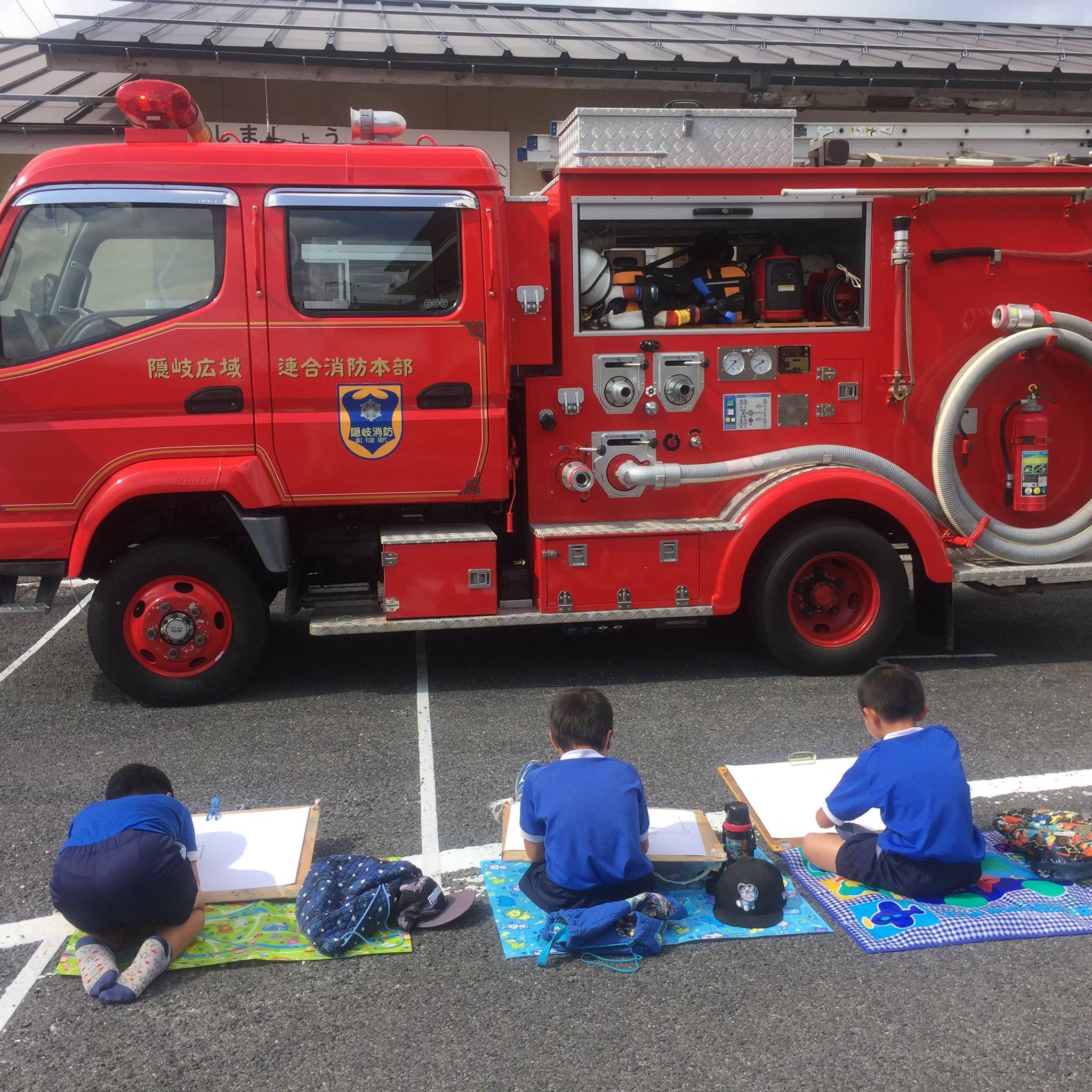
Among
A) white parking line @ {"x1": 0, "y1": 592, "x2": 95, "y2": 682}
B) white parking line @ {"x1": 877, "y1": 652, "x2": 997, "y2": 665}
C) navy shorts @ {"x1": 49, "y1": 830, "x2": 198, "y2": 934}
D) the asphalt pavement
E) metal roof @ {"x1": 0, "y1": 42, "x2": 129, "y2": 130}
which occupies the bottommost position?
the asphalt pavement

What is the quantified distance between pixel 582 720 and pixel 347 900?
3.13 feet

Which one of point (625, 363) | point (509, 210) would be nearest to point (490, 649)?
point (625, 363)

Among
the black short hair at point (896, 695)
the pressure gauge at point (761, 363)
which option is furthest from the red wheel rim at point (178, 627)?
the black short hair at point (896, 695)

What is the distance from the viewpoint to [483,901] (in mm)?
3648

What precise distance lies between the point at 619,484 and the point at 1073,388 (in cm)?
276

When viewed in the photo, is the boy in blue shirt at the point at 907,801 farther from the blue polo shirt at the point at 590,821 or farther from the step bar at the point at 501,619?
the step bar at the point at 501,619

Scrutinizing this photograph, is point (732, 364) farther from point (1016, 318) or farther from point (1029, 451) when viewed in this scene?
point (1029, 451)

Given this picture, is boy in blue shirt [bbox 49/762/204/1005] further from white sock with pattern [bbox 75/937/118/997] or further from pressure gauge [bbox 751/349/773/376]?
pressure gauge [bbox 751/349/773/376]

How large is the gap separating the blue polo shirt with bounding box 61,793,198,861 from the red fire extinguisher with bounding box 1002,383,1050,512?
16.0ft

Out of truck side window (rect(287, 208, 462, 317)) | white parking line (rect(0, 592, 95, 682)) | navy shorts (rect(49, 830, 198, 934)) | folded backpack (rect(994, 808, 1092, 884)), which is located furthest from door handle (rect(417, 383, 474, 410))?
folded backpack (rect(994, 808, 1092, 884))

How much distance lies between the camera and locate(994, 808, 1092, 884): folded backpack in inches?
142

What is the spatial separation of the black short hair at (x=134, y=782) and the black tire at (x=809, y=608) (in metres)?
3.50

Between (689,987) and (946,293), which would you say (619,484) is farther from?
(689,987)

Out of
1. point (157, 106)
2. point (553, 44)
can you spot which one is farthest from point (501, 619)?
point (553, 44)
